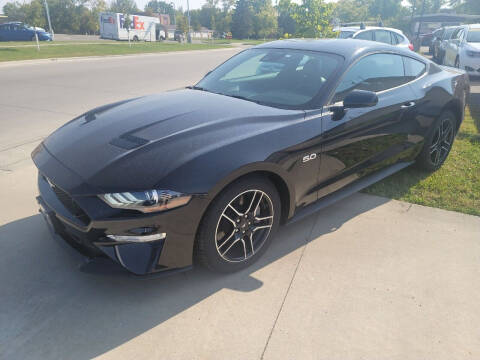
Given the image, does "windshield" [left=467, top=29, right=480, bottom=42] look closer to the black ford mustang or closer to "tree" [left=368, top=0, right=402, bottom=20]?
the black ford mustang

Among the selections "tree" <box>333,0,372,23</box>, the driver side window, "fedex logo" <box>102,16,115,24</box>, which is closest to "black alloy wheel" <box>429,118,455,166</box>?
the driver side window

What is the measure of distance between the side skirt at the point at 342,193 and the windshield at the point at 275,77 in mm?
852

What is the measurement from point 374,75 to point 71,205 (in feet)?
9.39

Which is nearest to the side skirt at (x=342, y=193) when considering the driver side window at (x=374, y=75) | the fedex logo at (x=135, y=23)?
the driver side window at (x=374, y=75)

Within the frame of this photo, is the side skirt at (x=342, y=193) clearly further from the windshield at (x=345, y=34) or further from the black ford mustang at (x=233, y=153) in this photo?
the windshield at (x=345, y=34)

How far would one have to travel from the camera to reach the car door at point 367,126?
306cm

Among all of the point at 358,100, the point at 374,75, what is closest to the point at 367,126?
the point at 358,100

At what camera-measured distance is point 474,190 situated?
13.7ft

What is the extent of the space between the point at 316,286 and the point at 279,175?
821 mm

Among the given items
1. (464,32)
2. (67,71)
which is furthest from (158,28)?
(464,32)

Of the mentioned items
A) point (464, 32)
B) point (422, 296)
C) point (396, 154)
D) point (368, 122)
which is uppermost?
point (464, 32)

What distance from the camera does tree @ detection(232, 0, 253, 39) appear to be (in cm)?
7238

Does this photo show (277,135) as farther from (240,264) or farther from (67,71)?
(67,71)

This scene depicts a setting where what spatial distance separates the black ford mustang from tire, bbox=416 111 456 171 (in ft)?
0.81
